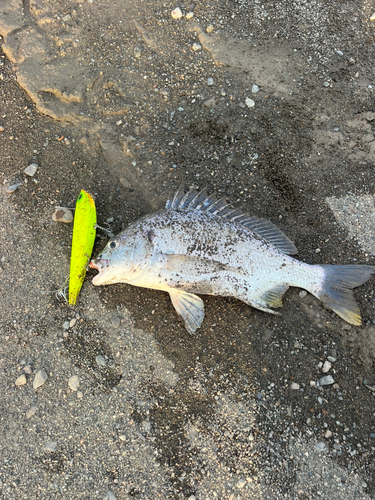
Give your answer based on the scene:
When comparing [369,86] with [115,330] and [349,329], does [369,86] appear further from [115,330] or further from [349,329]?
[115,330]

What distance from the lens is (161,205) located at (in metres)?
4.09

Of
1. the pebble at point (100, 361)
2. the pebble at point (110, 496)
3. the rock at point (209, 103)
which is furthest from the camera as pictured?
the rock at point (209, 103)

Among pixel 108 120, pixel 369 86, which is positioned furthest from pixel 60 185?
Result: pixel 369 86

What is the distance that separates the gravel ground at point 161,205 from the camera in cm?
332

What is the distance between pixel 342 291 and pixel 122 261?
7.52 ft

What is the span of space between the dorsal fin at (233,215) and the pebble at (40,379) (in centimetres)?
210

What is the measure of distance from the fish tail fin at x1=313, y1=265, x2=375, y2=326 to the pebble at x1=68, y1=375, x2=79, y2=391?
258cm

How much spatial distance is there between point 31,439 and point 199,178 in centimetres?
318

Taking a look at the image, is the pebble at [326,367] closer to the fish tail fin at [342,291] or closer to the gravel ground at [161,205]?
the gravel ground at [161,205]

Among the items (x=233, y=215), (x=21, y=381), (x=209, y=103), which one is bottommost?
(x=21, y=381)

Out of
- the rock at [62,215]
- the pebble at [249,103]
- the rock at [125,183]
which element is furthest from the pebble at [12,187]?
the pebble at [249,103]

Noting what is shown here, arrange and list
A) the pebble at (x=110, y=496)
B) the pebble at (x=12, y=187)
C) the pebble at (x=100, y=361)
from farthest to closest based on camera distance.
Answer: the pebble at (x=12, y=187) → the pebble at (x=100, y=361) → the pebble at (x=110, y=496)

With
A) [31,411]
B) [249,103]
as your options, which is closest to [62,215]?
[31,411]

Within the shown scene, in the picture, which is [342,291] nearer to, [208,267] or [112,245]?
[208,267]
